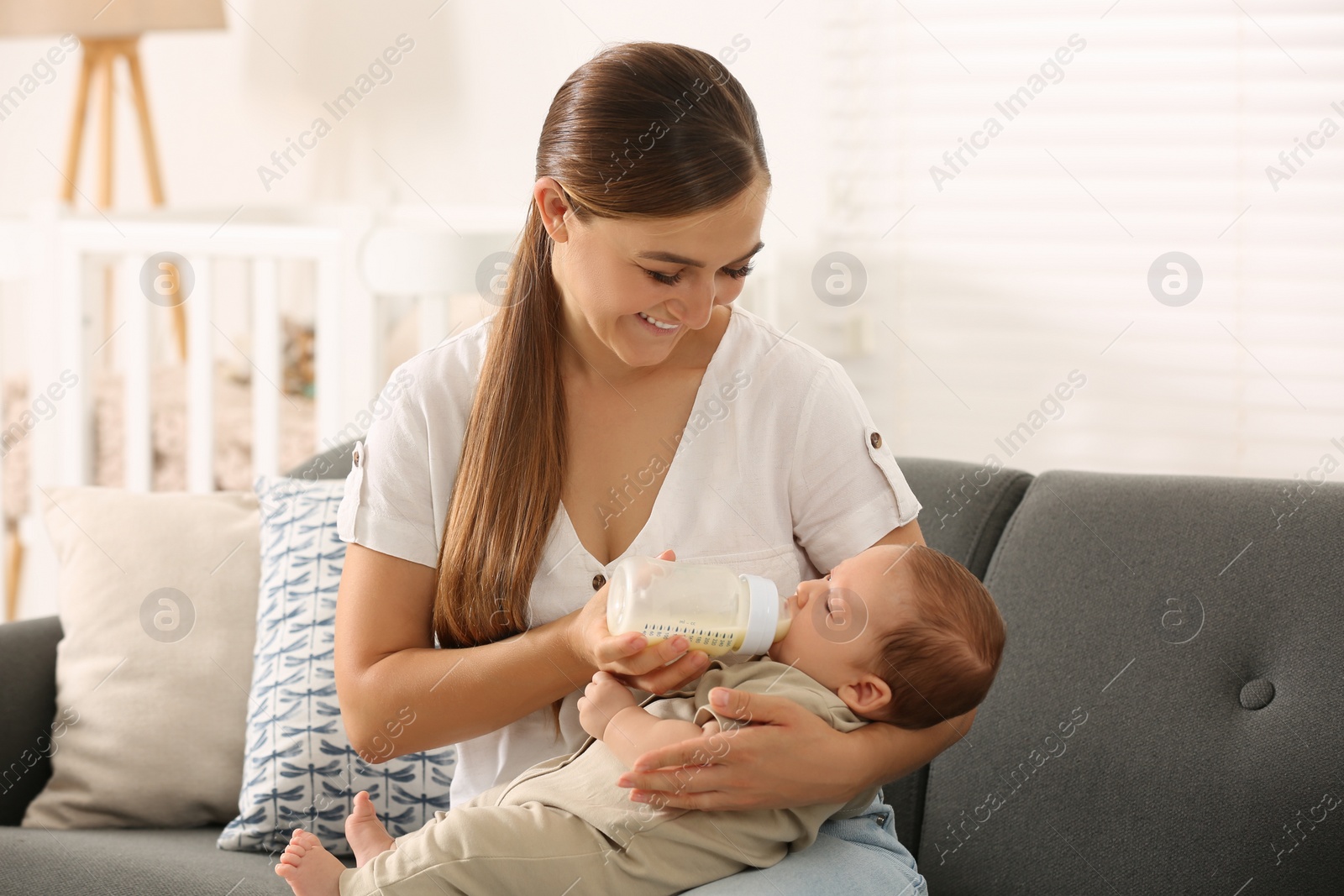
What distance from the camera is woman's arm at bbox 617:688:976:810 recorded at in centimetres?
99

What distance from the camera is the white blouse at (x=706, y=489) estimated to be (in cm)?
126

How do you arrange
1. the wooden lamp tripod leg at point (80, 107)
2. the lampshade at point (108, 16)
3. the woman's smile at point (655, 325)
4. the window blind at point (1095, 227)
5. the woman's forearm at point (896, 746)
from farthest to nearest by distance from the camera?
the wooden lamp tripod leg at point (80, 107), the lampshade at point (108, 16), the window blind at point (1095, 227), the woman's smile at point (655, 325), the woman's forearm at point (896, 746)

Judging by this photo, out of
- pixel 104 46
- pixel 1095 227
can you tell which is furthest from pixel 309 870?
pixel 104 46

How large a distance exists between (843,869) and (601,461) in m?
0.49

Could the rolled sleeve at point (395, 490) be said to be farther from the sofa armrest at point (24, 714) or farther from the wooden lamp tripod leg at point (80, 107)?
the wooden lamp tripod leg at point (80, 107)

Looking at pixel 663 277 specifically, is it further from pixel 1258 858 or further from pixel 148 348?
pixel 148 348

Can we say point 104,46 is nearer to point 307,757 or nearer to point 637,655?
point 307,757

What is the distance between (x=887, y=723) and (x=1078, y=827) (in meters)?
0.41

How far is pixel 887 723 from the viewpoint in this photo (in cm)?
114

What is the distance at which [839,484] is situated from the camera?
4.21 feet

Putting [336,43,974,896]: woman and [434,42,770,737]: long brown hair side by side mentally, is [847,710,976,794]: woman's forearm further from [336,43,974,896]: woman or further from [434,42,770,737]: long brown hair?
[434,42,770,737]: long brown hair

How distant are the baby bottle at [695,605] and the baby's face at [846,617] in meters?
0.08

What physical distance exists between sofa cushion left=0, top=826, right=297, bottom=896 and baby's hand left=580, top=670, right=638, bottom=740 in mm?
562

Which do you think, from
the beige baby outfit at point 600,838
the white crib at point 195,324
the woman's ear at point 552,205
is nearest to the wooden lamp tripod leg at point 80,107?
the white crib at point 195,324
